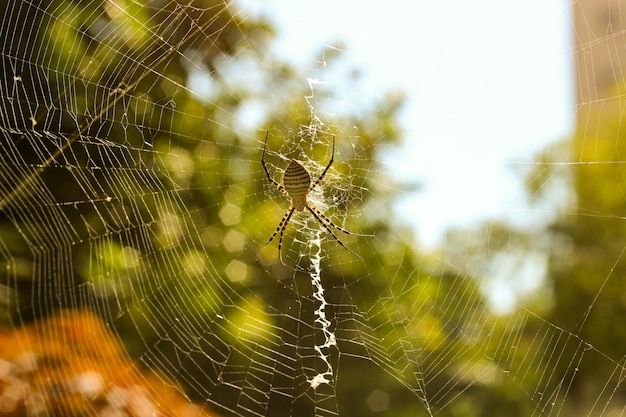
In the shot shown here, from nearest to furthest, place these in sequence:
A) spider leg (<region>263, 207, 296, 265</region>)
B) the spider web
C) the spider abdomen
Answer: the spider web
the spider abdomen
spider leg (<region>263, 207, 296, 265</region>)

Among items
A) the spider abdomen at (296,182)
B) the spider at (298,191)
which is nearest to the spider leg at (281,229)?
the spider at (298,191)

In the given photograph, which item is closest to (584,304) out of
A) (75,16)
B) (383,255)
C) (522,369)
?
(522,369)

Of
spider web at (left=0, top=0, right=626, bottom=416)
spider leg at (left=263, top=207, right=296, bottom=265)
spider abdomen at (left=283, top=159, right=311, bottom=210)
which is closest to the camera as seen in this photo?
spider web at (left=0, top=0, right=626, bottom=416)

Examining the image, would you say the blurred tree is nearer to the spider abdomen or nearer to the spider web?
the spider web

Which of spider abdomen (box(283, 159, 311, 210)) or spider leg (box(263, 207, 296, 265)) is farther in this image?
spider leg (box(263, 207, 296, 265))

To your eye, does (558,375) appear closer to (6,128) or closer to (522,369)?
(522,369)

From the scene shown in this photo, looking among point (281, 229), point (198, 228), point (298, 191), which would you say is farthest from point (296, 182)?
point (198, 228)

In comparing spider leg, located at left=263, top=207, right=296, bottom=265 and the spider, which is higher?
the spider

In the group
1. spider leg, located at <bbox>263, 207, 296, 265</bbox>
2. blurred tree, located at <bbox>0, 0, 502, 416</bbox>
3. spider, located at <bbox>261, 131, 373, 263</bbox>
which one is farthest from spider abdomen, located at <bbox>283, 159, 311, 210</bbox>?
blurred tree, located at <bbox>0, 0, 502, 416</bbox>
